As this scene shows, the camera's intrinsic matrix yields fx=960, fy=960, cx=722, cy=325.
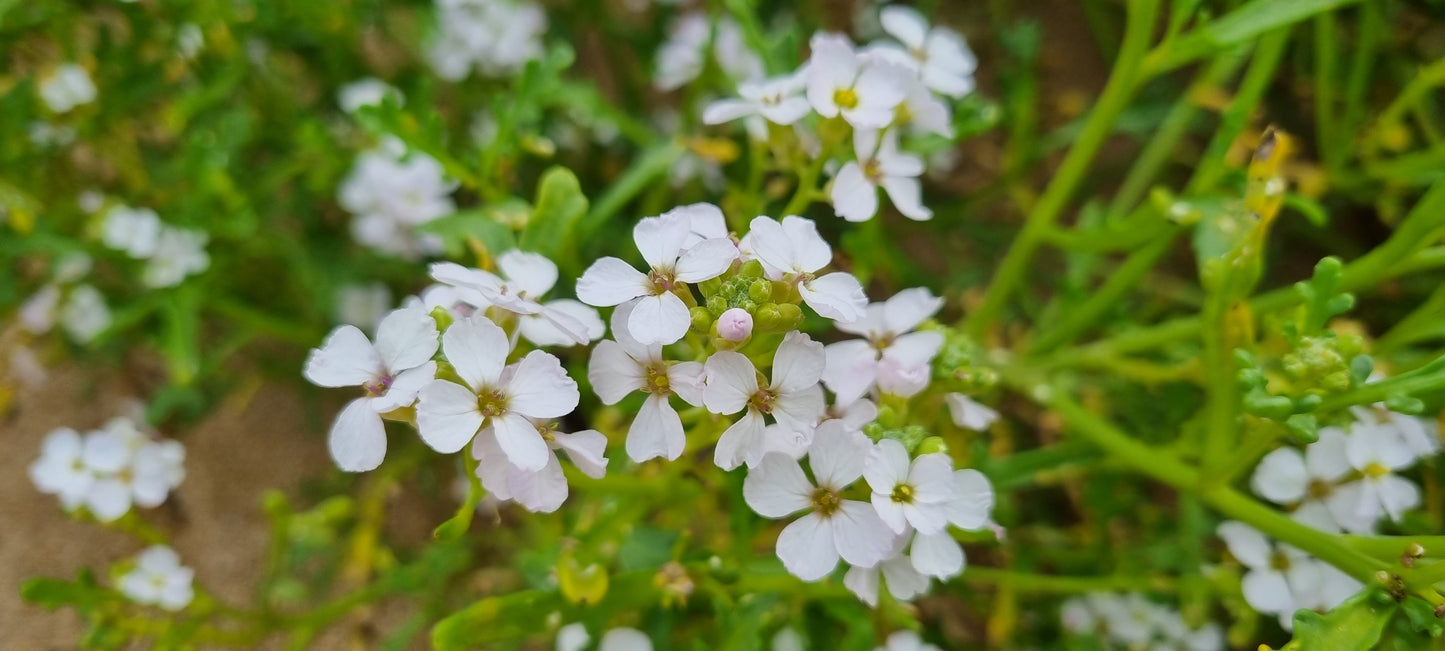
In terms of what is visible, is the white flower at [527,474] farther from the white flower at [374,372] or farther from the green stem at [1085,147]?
the green stem at [1085,147]

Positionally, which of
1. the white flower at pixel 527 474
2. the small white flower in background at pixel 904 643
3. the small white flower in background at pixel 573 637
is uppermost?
the white flower at pixel 527 474

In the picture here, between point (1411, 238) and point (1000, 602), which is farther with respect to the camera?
point (1000, 602)

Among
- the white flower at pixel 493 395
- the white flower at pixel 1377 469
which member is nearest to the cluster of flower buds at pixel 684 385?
the white flower at pixel 493 395

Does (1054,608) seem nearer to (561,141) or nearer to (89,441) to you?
(561,141)

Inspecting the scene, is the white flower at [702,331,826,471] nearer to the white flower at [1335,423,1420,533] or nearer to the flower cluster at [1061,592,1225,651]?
the white flower at [1335,423,1420,533]

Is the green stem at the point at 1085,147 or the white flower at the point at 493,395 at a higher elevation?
the green stem at the point at 1085,147

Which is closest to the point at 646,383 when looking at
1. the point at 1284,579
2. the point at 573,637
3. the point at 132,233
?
the point at 573,637

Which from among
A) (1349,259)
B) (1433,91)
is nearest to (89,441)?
(1349,259)

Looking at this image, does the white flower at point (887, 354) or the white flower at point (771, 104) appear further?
the white flower at point (771, 104)
